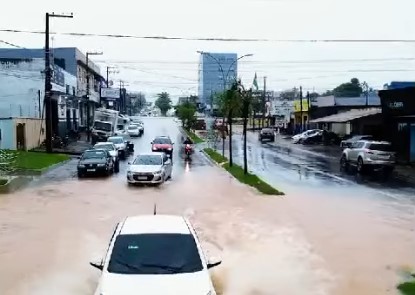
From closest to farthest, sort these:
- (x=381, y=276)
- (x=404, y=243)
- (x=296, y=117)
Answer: (x=381, y=276) → (x=404, y=243) → (x=296, y=117)

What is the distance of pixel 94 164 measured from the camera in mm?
31562

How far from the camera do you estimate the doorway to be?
4491 cm

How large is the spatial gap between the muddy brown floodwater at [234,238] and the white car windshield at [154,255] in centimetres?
182

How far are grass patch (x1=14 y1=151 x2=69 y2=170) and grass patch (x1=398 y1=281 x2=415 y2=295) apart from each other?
83.4 ft

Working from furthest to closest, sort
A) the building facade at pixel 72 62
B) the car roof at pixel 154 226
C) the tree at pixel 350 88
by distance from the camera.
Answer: the tree at pixel 350 88 < the building facade at pixel 72 62 < the car roof at pixel 154 226

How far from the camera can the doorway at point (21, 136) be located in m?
44.9

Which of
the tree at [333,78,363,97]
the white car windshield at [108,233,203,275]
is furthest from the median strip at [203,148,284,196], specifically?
the tree at [333,78,363,97]

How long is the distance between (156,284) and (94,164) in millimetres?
23937

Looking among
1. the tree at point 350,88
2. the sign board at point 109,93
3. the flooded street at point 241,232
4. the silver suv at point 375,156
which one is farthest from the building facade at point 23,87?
the tree at point 350,88

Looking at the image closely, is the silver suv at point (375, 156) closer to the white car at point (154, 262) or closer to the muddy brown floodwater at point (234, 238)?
the muddy brown floodwater at point (234, 238)

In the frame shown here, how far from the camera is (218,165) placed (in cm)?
3925

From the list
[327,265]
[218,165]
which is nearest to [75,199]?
[327,265]

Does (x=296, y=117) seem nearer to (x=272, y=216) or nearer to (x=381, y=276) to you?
(x=272, y=216)

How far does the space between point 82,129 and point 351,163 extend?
53.1m
